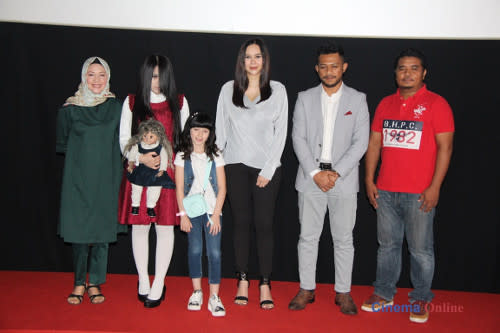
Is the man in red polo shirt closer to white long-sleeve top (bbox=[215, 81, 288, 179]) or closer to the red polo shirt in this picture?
the red polo shirt

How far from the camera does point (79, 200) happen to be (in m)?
2.90

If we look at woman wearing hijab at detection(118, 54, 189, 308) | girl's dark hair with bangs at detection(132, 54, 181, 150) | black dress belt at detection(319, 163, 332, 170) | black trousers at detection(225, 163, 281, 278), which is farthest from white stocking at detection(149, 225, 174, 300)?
black dress belt at detection(319, 163, 332, 170)

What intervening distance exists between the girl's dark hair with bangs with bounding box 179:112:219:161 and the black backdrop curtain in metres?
0.77

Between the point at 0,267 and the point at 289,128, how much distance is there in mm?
2741

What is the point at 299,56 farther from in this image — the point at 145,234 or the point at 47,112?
the point at 47,112

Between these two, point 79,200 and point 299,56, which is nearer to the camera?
point 79,200

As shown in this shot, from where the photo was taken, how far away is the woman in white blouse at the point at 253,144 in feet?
9.23

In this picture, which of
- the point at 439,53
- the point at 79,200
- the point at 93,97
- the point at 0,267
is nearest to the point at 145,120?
the point at 93,97

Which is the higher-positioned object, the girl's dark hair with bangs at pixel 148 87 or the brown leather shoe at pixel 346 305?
the girl's dark hair with bangs at pixel 148 87

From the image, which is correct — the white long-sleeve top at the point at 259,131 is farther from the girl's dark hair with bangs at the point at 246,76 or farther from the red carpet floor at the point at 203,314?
the red carpet floor at the point at 203,314

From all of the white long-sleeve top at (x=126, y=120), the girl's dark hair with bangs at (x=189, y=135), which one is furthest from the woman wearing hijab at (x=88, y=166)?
the girl's dark hair with bangs at (x=189, y=135)

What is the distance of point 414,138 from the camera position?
276cm

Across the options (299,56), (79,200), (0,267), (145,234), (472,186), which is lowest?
(0,267)

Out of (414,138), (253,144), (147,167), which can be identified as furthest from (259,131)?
(414,138)
